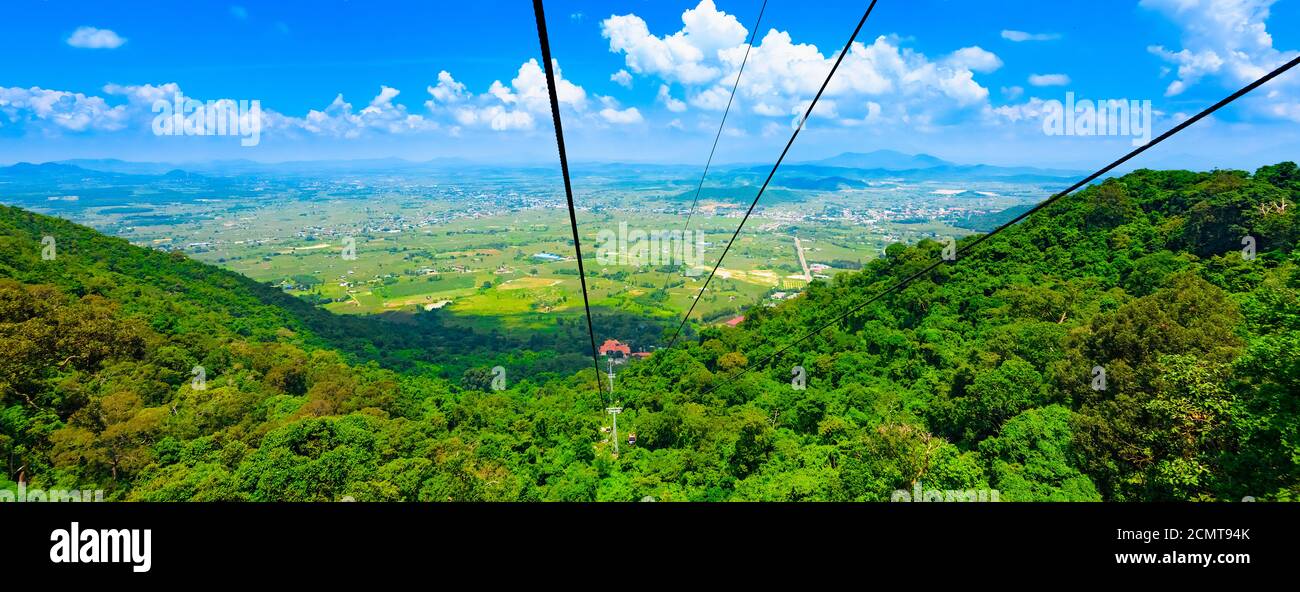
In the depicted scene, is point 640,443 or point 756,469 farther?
point 640,443

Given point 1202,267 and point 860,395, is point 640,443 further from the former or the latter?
point 1202,267

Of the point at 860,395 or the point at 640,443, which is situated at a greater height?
the point at 860,395

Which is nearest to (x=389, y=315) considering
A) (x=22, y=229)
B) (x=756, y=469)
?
(x=22, y=229)

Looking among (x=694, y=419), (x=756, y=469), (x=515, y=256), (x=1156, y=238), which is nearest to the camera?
(x=756, y=469)
